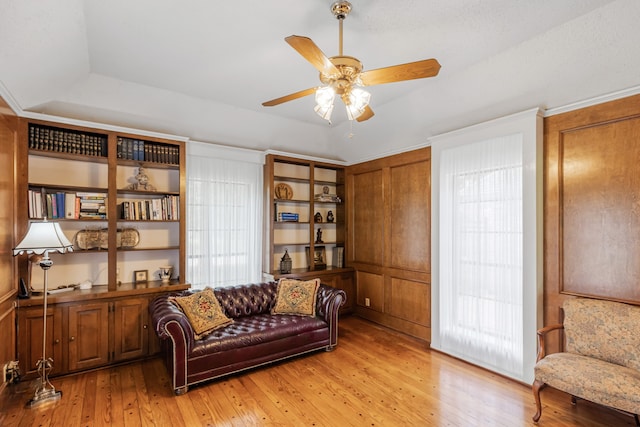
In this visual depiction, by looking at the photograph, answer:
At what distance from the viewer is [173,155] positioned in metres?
3.88

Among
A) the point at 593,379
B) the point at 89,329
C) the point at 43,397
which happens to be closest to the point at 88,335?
the point at 89,329

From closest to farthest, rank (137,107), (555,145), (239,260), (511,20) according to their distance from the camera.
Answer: (511,20) < (555,145) < (137,107) < (239,260)

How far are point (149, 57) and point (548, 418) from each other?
4.51 meters

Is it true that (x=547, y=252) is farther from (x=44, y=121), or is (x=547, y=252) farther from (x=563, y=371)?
(x=44, y=121)

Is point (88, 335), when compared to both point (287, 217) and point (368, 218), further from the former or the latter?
point (368, 218)

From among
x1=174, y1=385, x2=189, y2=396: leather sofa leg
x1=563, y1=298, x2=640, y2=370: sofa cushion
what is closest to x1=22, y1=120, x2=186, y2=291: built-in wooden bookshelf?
x1=174, y1=385, x2=189, y2=396: leather sofa leg

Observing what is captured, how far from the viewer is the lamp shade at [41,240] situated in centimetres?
260

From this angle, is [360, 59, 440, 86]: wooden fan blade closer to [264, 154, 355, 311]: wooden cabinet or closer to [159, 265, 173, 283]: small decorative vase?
[264, 154, 355, 311]: wooden cabinet

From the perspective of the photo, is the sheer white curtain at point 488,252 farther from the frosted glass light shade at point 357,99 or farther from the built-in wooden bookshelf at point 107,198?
the built-in wooden bookshelf at point 107,198

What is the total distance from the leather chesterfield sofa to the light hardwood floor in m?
0.16

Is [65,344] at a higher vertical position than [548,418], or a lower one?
higher

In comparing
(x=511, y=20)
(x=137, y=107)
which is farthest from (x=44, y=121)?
(x=511, y=20)

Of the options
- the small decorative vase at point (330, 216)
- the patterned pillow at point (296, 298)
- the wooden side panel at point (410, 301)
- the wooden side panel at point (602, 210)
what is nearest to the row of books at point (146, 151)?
the patterned pillow at point (296, 298)

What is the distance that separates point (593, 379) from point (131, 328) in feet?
13.6
